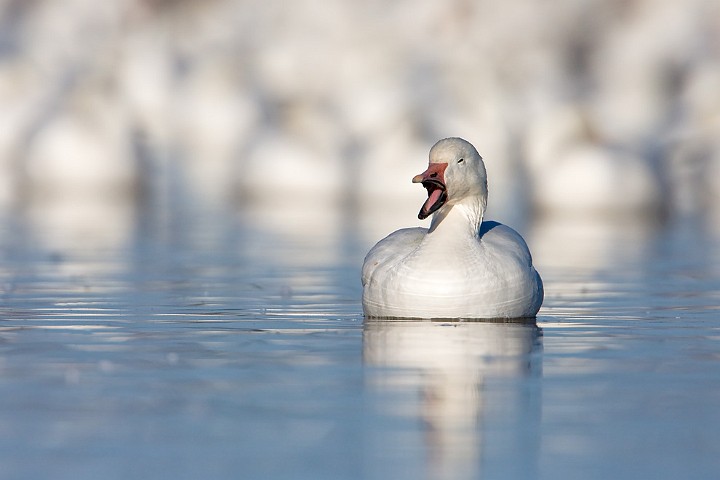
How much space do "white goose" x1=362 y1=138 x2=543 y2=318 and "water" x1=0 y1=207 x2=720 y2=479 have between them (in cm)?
16

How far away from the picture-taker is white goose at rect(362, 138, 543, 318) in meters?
9.14

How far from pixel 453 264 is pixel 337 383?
2.38 m

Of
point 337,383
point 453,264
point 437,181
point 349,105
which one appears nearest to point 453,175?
point 437,181

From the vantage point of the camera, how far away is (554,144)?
30.3m

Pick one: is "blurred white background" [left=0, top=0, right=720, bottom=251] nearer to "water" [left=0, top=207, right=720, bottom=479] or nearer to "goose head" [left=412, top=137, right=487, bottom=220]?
"water" [left=0, top=207, right=720, bottom=479]

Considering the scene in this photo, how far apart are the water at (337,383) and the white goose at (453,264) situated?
16cm

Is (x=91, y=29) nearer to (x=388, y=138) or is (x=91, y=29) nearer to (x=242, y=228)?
(x=388, y=138)

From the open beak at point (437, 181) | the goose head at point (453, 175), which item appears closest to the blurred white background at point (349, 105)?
the goose head at point (453, 175)

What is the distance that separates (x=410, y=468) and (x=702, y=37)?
42.3 metres

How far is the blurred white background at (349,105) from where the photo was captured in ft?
98.1

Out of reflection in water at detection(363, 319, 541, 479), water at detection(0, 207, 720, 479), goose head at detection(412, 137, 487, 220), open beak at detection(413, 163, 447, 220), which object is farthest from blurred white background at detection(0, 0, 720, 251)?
reflection in water at detection(363, 319, 541, 479)

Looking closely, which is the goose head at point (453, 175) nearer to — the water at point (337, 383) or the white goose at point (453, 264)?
the white goose at point (453, 264)

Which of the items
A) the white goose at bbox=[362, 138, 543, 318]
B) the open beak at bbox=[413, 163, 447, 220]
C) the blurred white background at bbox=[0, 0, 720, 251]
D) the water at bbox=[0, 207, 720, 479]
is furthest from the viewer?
the blurred white background at bbox=[0, 0, 720, 251]

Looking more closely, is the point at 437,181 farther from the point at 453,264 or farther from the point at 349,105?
the point at 349,105
